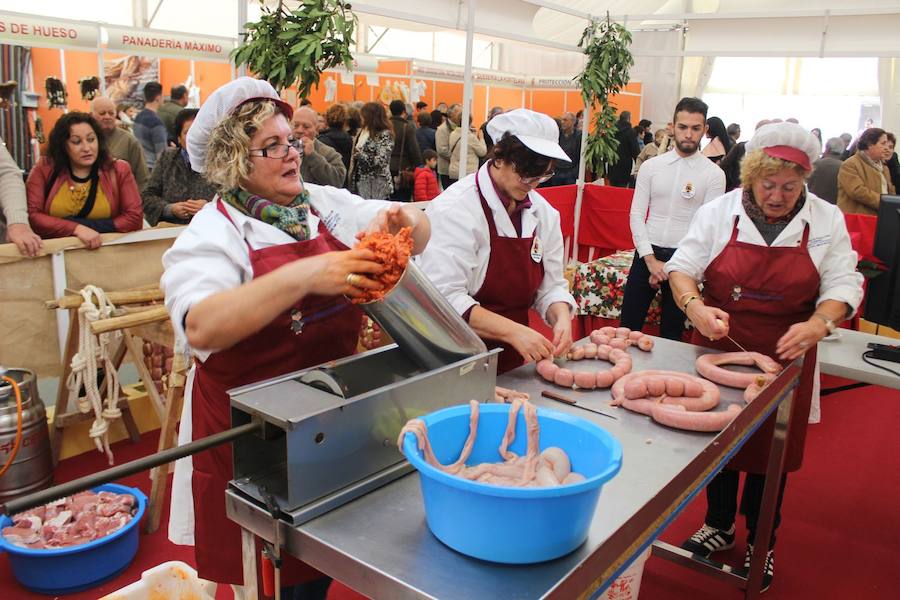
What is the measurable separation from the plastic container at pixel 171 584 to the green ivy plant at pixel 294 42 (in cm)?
281

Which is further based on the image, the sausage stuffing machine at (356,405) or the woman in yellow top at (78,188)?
the woman in yellow top at (78,188)

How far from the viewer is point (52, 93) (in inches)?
337

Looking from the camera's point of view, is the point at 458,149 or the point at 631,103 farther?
the point at 631,103

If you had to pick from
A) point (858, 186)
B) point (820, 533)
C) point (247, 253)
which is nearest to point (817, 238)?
point (820, 533)

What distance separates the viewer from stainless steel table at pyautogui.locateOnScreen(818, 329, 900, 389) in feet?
9.39

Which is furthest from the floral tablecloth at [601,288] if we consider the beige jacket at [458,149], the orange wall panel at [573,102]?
the orange wall panel at [573,102]

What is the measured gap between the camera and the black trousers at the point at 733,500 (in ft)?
10.3

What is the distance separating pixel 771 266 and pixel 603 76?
5.20 metres

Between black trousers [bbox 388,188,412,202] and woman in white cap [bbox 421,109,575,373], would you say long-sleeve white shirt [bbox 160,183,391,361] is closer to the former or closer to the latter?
woman in white cap [bbox 421,109,575,373]

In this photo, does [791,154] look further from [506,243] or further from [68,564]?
[68,564]

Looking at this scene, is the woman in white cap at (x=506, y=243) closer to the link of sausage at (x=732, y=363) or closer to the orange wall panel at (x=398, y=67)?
the link of sausage at (x=732, y=363)

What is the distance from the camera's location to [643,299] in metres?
4.77

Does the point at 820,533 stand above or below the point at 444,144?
below

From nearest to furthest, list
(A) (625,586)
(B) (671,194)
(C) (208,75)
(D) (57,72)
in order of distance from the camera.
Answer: (A) (625,586)
(B) (671,194)
(D) (57,72)
(C) (208,75)
